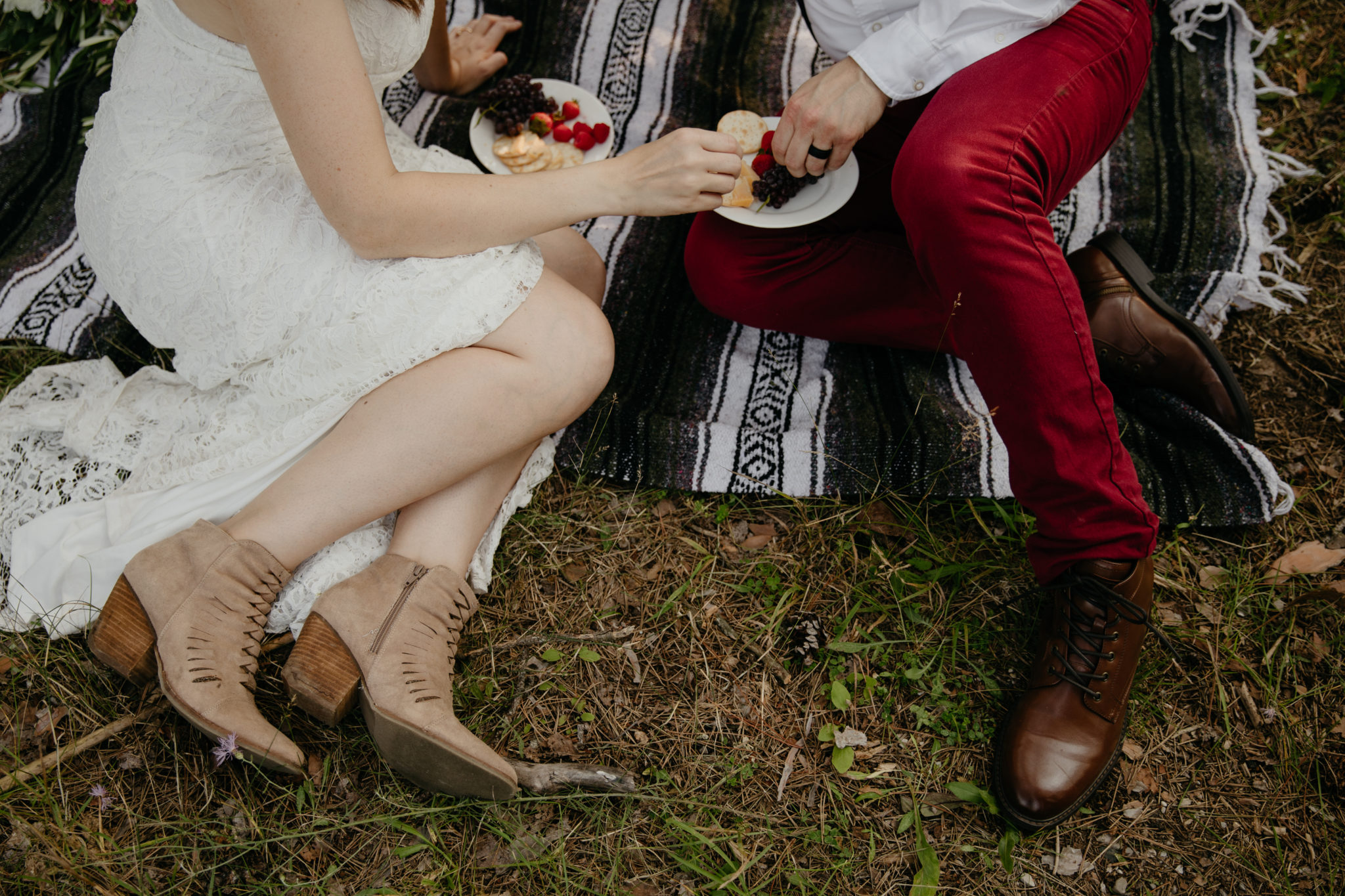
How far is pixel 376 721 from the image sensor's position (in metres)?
1.41

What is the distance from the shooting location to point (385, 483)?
149 centimetres

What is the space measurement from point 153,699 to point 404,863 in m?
0.60

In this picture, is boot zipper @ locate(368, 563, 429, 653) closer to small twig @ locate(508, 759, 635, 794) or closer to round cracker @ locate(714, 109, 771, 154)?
small twig @ locate(508, 759, 635, 794)

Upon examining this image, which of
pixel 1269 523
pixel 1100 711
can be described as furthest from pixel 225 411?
pixel 1269 523

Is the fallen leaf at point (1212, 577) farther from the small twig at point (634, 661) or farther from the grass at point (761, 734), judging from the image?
the small twig at point (634, 661)

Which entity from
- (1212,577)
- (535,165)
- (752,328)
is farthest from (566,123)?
(1212,577)

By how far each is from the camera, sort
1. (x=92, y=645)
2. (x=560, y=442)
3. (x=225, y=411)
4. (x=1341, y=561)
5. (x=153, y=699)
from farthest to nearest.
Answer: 1. (x=560, y=442)
2. (x=1341, y=561)
3. (x=225, y=411)
4. (x=153, y=699)
5. (x=92, y=645)

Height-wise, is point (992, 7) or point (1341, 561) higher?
point (992, 7)

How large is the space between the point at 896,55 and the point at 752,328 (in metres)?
0.79

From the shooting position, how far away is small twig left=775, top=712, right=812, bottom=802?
5.07 feet

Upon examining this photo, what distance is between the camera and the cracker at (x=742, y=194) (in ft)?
5.82

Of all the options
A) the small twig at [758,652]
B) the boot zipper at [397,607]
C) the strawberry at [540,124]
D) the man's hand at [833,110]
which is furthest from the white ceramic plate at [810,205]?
the boot zipper at [397,607]

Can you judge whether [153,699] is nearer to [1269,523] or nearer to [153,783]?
[153,783]

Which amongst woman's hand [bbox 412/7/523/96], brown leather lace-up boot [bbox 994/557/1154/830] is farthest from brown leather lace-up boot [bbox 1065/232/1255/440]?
woman's hand [bbox 412/7/523/96]
